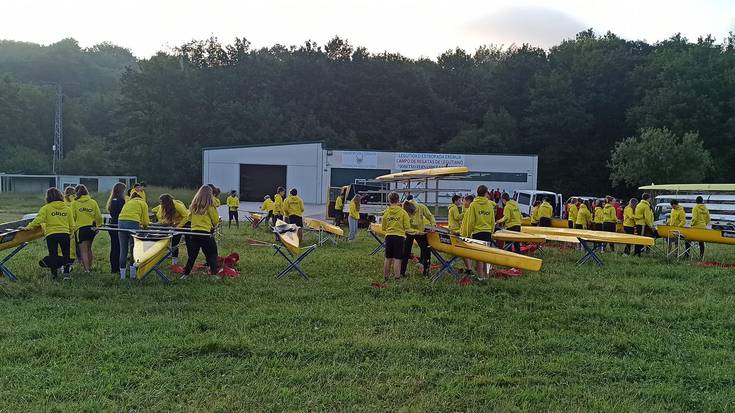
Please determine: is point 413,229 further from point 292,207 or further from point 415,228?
point 292,207

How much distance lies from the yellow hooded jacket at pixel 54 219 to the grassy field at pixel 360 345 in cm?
81

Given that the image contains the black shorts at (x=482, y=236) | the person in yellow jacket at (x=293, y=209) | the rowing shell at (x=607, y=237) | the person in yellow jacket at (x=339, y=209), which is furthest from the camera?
the person in yellow jacket at (x=339, y=209)

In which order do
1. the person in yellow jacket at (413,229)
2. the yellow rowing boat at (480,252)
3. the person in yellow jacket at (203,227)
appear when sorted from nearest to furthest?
the yellow rowing boat at (480,252)
the person in yellow jacket at (203,227)
the person in yellow jacket at (413,229)

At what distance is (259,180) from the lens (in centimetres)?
3788

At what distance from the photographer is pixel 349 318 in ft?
22.0

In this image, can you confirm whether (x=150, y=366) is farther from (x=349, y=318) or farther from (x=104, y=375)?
(x=349, y=318)

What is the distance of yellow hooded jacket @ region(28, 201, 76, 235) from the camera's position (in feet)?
28.2

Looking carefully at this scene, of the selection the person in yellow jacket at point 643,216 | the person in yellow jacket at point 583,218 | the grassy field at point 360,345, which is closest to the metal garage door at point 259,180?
the person in yellow jacket at point 583,218

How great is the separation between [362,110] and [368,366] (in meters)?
49.7

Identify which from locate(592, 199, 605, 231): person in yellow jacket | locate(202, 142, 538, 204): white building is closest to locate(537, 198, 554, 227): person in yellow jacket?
locate(592, 199, 605, 231): person in yellow jacket

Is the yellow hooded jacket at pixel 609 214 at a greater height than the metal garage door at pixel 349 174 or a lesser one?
lesser

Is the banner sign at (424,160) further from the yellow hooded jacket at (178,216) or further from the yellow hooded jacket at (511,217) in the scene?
the yellow hooded jacket at (178,216)

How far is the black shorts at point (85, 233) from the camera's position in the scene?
31.0ft

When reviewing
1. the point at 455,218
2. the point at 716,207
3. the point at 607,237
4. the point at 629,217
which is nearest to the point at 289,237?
the point at 455,218
